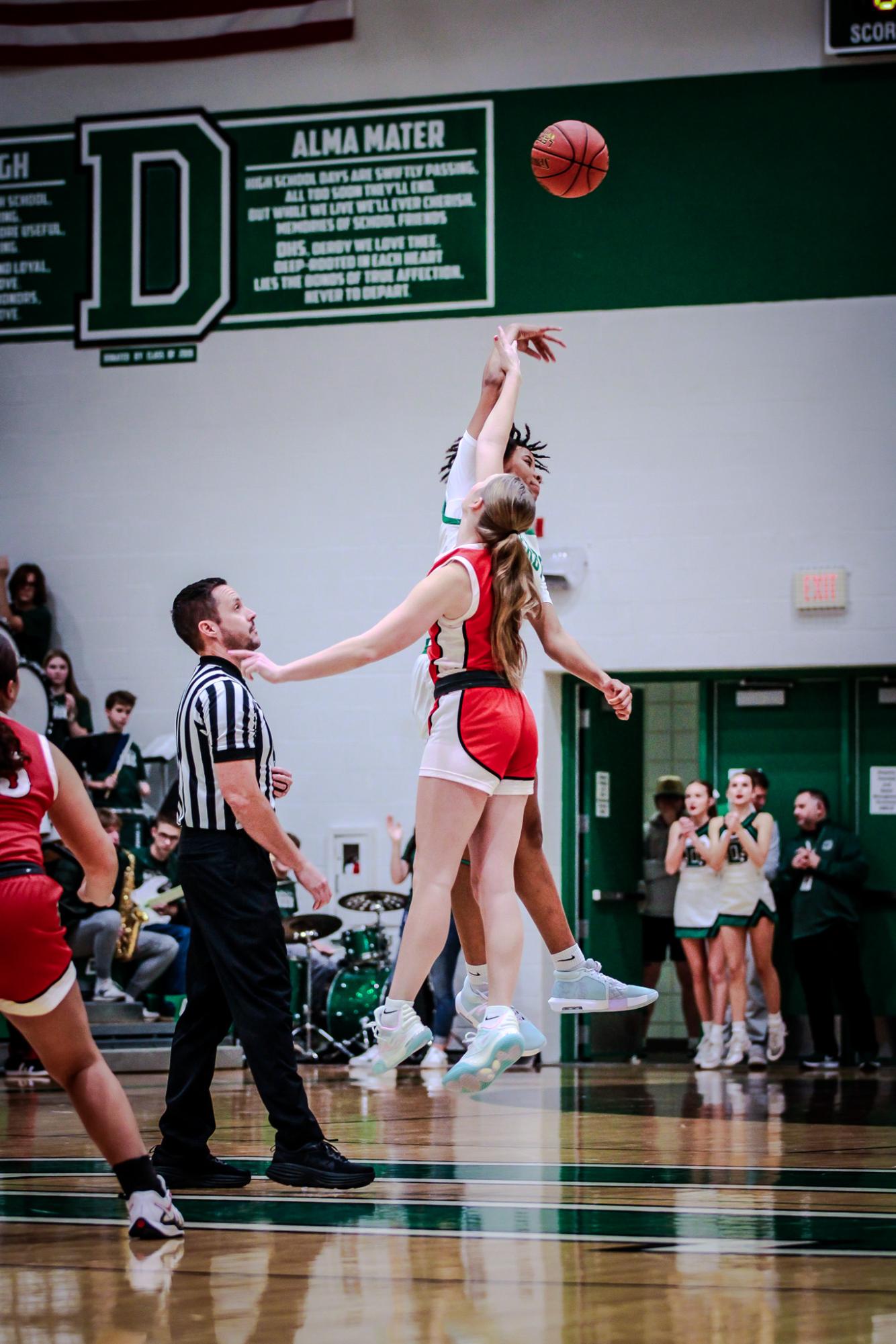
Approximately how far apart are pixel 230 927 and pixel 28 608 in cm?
818

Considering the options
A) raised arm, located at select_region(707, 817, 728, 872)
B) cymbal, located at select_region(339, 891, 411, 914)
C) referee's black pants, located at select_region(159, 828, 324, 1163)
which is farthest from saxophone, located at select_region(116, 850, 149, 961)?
referee's black pants, located at select_region(159, 828, 324, 1163)

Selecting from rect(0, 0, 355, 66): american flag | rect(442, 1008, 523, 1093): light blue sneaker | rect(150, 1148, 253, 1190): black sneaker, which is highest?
rect(0, 0, 355, 66): american flag

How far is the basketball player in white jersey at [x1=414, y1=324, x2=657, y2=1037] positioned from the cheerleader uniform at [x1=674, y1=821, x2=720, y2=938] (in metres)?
5.74

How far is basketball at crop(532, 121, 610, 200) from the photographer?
6.70 meters

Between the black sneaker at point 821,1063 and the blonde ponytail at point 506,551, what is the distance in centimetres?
653

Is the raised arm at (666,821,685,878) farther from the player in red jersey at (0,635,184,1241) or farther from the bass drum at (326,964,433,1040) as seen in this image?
the player in red jersey at (0,635,184,1241)

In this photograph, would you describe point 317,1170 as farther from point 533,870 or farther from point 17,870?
point 17,870

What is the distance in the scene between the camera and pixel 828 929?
10617 millimetres

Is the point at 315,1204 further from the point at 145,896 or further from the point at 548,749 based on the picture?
the point at 548,749

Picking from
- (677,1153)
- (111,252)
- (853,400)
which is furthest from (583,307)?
(677,1153)

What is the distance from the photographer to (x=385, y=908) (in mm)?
10547

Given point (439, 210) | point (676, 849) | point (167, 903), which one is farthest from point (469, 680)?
point (439, 210)

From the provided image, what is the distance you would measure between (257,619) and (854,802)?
175 inches

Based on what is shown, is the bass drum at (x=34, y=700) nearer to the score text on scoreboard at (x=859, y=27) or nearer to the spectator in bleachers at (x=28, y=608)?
the spectator in bleachers at (x=28, y=608)
